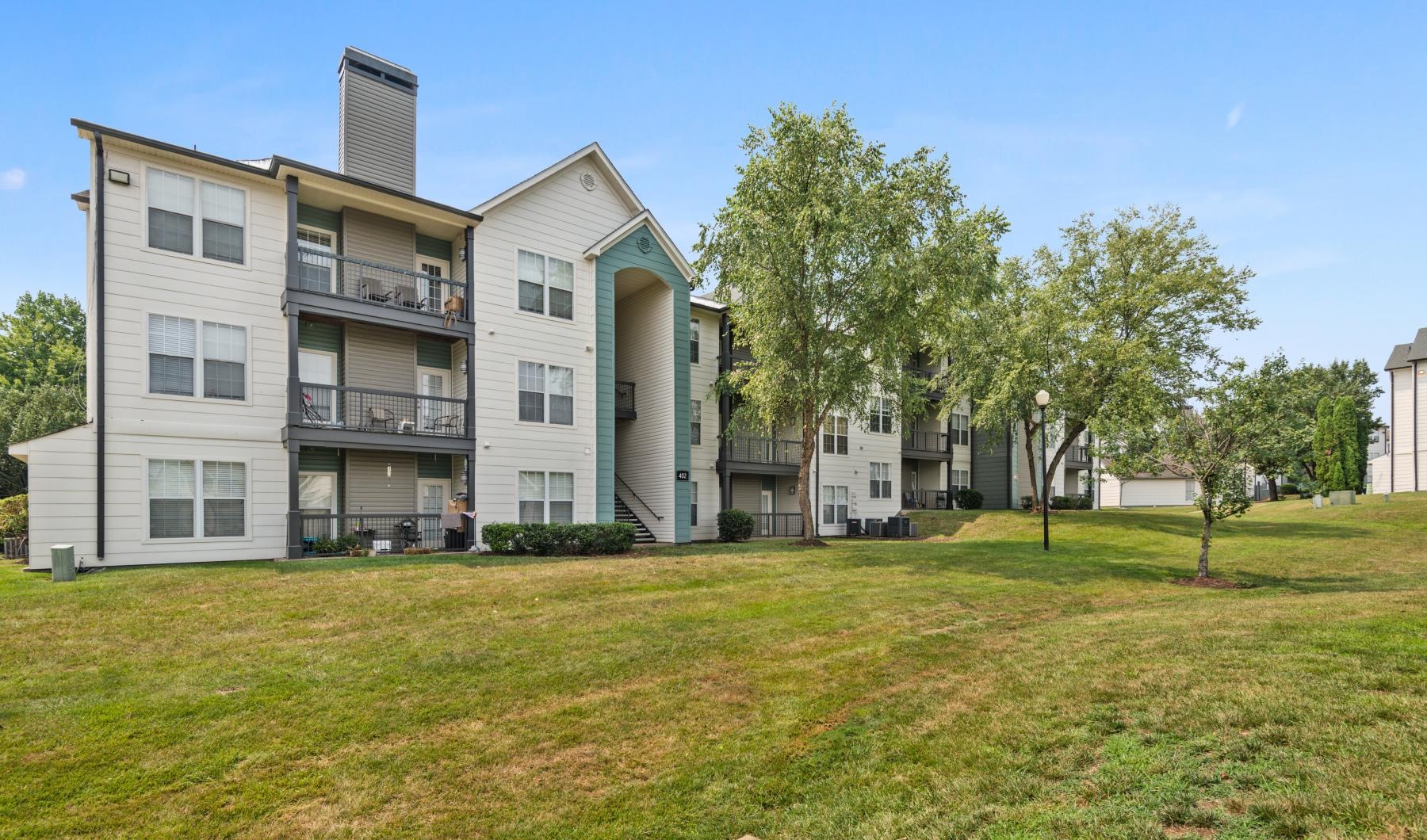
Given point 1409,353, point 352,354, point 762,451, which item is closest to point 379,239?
point 352,354

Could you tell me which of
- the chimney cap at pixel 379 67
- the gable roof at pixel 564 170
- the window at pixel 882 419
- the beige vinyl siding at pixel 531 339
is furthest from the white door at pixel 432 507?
the window at pixel 882 419

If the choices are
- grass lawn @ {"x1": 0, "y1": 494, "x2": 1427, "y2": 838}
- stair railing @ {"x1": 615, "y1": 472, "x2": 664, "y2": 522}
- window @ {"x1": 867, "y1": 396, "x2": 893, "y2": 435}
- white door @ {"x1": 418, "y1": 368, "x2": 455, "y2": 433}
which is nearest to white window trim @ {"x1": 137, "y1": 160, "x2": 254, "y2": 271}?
white door @ {"x1": 418, "y1": 368, "x2": 455, "y2": 433}

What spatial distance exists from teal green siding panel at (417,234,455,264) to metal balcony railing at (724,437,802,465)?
11.7 m

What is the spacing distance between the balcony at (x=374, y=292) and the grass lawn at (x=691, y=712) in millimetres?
7261

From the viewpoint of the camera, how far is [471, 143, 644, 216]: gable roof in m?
19.2

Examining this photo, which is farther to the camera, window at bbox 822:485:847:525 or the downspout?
window at bbox 822:485:847:525

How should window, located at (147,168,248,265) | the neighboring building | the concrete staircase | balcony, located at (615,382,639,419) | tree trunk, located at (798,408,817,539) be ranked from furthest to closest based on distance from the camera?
the neighboring building
balcony, located at (615,382,639,419)
the concrete staircase
tree trunk, located at (798,408,817,539)
window, located at (147,168,248,265)

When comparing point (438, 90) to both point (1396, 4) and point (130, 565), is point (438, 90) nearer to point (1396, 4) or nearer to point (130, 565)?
point (130, 565)

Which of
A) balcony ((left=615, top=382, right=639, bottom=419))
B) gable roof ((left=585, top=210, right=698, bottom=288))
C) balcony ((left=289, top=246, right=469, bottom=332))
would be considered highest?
gable roof ((left=585, top=210, right=698, bottom=288))

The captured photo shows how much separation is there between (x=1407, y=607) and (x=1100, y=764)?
26.3ft

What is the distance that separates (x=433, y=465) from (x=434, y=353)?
130 inches

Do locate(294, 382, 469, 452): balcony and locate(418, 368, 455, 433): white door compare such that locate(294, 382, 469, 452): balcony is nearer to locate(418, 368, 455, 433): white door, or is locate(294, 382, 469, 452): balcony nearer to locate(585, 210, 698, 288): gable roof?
locate(418, 368, 455, 433): white door

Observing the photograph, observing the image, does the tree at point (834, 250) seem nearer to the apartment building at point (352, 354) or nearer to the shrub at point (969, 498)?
the apartment building at point (352, 354)

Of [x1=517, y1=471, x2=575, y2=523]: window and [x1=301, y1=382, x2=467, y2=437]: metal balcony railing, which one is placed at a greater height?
[x1=301, y1=382, x2=467, y2=437]: metal balcony railing
